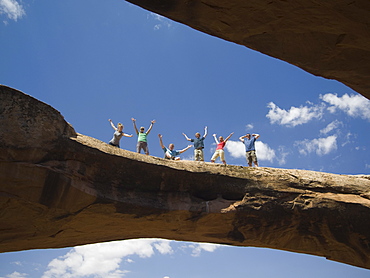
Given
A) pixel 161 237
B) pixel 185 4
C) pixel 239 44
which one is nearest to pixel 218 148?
pixel 161 237

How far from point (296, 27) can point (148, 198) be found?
18.1ft

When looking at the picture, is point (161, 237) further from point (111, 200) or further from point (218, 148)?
point (218, 148)

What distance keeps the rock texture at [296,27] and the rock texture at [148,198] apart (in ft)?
12.2

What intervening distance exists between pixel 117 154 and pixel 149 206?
5.33 ft

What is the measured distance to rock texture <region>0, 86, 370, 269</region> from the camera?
7645 mm

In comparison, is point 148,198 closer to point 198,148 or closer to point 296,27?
point 198,148

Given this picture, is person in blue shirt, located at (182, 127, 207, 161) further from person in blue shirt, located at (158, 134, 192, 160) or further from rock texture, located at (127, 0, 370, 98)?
rock texture, located at (127, 0, 370, 98)

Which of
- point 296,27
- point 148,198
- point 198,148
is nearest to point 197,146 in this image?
point 198,148

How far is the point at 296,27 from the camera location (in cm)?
607

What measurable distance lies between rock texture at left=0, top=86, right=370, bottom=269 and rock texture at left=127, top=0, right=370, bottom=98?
3714 mm

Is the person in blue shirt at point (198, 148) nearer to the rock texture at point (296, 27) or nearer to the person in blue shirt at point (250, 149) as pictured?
the person in blue shirt at point (250, 149)

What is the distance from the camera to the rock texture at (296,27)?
18.1ft

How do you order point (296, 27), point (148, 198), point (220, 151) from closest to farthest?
1. point (296, 27)
2. point (148, 198)
3. point (220, 151)

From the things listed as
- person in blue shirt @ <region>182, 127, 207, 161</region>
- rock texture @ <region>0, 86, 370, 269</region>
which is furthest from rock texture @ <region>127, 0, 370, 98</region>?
person in blue shirt @ <region>182, 127, 207, 161</region>
